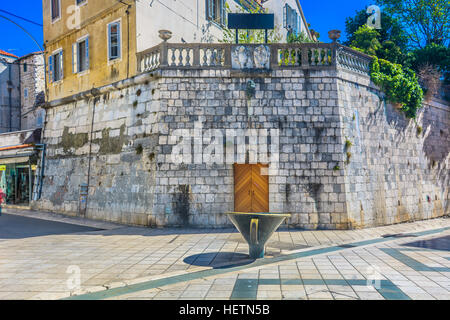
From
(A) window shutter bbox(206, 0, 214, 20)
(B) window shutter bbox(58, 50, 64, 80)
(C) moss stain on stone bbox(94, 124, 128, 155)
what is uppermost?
(A) window shutter bbox(206, 0, 214, 20)

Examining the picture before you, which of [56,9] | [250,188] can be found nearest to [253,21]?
[250,188]

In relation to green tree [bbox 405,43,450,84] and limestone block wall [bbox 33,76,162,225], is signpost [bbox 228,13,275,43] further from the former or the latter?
green tree [bbox 405,43,450,84]

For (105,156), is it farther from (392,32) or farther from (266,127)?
(392,32)

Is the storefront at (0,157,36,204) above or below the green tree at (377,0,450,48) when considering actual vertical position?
below

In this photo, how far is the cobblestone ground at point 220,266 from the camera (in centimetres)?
491

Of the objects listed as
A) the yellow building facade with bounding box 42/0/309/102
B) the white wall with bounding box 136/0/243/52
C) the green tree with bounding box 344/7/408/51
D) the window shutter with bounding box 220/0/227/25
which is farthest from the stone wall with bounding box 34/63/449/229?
the green tree with bounding box 344/7/408/51

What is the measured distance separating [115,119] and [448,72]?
16663 mm

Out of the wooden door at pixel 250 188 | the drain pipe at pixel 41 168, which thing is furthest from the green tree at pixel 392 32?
the drain pipe at pixel 41 168

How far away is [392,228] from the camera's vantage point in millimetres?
11688

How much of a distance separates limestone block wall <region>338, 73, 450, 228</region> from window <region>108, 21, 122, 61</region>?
8395mm

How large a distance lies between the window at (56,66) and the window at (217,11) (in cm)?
722

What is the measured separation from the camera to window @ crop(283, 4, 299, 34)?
2070 cm

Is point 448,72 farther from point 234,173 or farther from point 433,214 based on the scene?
point 234,173

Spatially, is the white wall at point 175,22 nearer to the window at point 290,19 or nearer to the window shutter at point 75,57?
the window shutter at point 75,57
